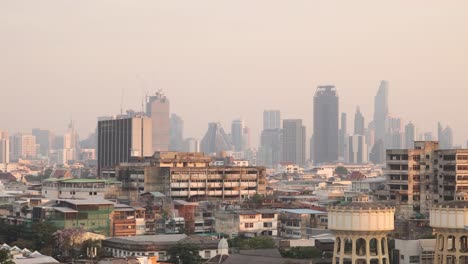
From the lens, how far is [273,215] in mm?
77062

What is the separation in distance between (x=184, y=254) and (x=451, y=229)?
2266cm

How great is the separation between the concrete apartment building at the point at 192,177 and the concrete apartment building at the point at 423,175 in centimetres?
2216

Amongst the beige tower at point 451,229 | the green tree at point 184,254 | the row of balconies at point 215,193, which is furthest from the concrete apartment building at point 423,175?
the beige tower at point 451,229

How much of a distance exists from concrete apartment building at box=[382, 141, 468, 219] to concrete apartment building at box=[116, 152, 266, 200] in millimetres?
22159

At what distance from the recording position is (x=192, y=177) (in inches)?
3649

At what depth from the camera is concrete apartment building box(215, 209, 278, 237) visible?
75.0 metres

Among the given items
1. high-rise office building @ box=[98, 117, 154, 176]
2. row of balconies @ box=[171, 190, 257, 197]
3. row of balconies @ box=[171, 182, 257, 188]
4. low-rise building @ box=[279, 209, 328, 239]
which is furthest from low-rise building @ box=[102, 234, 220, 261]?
high-rise office building @ box=[98, 117, 154, 176]

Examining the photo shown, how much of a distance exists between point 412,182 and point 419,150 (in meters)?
2.49

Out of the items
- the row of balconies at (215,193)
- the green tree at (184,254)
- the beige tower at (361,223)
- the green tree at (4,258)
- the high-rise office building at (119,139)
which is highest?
the high-rise office building at (119,139)

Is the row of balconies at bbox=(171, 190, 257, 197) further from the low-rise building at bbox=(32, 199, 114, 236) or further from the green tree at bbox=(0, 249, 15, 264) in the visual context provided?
the green tree at bbox=(0, 249, 15, 264)

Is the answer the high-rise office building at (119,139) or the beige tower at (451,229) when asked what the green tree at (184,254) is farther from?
the high-rise office building at (119,139)

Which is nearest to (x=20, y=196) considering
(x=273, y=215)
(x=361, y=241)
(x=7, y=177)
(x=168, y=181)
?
(x=168, y=181)

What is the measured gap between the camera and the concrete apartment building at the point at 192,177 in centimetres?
9212

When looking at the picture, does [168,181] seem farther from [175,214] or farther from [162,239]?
[162,239]
